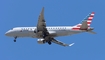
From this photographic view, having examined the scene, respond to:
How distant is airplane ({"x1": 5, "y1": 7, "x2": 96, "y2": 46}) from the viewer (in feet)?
289

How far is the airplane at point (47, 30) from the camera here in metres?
88.1

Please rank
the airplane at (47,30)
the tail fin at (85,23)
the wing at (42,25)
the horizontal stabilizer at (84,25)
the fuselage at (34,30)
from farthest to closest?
1. the fuselage at (34,30)
2. the airplane at (47,30)
3. the tail fin at (85,23)
4. the horizontal stabilizer at (84,25)
5. the wing at (42,25)

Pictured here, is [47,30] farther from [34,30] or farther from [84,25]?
[84,25]

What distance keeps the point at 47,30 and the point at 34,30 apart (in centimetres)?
330

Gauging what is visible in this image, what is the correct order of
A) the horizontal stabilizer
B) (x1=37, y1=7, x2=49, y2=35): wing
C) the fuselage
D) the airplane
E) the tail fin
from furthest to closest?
the fuselage, the airplane, the tail fin, the horizontal stabilizer, (x1=37, y1=7, x2=49, y2=35): wing

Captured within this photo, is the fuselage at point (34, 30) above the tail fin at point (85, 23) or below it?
below

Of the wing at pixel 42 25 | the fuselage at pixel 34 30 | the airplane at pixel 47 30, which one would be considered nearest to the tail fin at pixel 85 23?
the airplane at pixel 47 30

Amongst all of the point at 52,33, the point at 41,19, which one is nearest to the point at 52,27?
the point at 52,33

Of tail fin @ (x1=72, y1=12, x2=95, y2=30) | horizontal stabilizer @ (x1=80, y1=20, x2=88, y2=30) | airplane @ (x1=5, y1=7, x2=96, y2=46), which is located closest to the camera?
horizontal stabilizer @ (x1=80, y1=20, x2=88, y2=30)

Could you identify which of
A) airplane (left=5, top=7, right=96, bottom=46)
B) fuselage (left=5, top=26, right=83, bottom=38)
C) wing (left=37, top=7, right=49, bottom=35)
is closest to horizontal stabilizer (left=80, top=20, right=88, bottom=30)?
airplane (left=5, top=7, right=96, bottom=46)

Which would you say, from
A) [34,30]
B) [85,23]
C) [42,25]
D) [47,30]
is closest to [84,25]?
[85,23]

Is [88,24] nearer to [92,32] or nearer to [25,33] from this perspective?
[92,32]

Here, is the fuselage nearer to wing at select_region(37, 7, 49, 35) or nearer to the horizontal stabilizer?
wing at select_region(37, 7, 49, 35)

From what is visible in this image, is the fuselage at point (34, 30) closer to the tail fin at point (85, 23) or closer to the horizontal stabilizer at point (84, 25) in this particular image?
the tail fin at point (85, 23)
